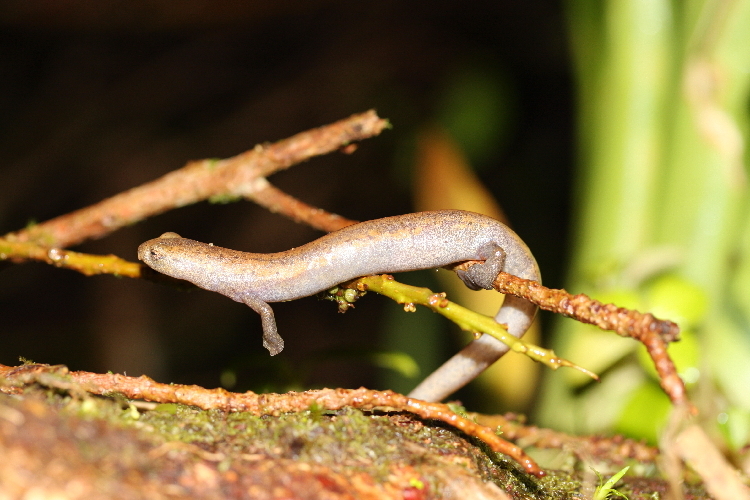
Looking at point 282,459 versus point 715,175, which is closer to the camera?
point 282,459

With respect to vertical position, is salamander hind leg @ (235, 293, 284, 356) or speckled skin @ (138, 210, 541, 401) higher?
speckled skin @ (138, 210, 541, 401)

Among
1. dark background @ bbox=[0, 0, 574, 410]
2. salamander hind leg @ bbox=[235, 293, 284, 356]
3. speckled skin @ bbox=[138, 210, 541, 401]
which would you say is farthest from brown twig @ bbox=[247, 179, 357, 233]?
dark background @ bbox=[0, 0, 574, 410]

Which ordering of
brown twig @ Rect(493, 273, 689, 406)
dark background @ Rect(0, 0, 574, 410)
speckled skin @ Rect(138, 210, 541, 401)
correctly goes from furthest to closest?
dark background @ Rect(0, 0, 574, 410)
speckled skin @ Rect(138, 210, 541, 401)
brown twig @ Rect(493, 273, 689, 406)

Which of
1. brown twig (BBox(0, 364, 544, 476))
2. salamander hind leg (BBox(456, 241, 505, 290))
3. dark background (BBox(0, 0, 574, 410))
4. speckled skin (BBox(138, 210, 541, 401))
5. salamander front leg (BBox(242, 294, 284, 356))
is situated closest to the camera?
brown twig (BBox(0, 364, 544, 476))

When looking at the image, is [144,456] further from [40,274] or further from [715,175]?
[40,274]

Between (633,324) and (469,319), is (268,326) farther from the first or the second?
(633,324)

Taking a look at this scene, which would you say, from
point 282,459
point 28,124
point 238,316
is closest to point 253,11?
point 28,124

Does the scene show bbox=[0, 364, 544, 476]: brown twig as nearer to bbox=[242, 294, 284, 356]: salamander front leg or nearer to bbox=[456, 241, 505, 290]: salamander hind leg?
bbox=[456, 241, 505, 290]: salamander hind leg
